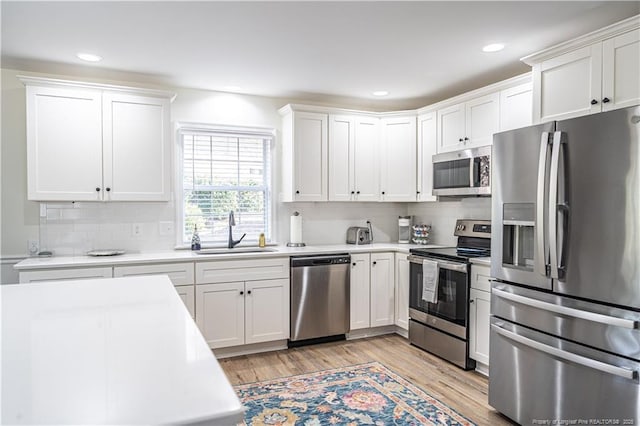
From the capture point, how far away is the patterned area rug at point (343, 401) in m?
2.62

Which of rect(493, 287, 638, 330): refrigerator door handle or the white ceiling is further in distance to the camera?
the white ceiling

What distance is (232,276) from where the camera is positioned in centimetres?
371

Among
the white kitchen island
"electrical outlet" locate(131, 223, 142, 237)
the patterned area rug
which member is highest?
"electrical outlet" locate(131, 223, 142, 237)

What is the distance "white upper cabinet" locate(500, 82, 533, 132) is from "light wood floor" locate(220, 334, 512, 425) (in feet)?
6.70

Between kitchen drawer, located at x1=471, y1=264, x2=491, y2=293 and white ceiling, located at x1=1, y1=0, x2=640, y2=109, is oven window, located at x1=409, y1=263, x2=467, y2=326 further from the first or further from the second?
white ceiling, located at x1=1, y1=0, x2=640, y2=109

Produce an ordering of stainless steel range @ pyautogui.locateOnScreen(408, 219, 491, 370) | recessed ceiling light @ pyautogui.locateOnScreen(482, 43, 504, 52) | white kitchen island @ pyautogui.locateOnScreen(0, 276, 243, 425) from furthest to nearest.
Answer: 1. stainless steel range @ pyautogui.locateOnScreen(408, 219, 491, 370)
2. recessed ceiling light @ pyautogui.locateOnScreen(482, 43, 504, 52)
3. white kitchen island @ pyautogui.locateOnScreen(0, 276, 243, 425)

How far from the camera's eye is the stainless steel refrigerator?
198cm

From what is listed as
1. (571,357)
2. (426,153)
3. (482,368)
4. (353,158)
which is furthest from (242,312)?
(571,357)

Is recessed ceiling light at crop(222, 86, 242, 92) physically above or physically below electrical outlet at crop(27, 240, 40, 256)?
above

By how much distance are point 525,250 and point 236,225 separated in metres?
2.80

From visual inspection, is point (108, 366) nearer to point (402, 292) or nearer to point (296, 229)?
point (296, 229)

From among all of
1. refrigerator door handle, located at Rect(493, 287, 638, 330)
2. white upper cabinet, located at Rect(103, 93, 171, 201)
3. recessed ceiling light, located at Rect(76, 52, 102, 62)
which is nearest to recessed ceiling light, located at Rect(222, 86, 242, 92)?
white upper cabinet, located at Rect(103, 93, 171, 201)

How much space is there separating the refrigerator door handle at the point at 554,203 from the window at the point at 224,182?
112 inches

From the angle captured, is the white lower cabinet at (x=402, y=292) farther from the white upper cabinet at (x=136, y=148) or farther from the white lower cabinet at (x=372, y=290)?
the white upper cabinet at (x=136, y=148)
